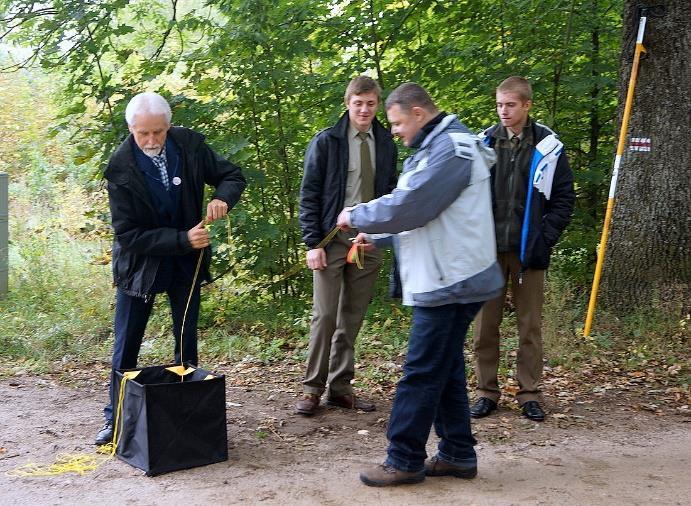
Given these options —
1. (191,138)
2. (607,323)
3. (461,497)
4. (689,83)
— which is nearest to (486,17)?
(689,83)

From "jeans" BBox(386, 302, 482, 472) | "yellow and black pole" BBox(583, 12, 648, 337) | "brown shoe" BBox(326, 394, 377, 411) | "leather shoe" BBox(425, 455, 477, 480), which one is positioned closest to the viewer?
"jeans" BBox(386, 302, 482, 472)

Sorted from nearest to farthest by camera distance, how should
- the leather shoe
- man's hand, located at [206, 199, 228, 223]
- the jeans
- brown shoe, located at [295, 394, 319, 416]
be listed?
1. the jeans
2. the leather shoe
3. man's hand, located at [206, 199, 228, 223]
4. brown shoe, located at [295, 394, 319, 416]

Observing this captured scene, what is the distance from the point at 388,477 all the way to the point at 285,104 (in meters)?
4.61

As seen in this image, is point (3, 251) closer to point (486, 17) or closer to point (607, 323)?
point (486, 17)

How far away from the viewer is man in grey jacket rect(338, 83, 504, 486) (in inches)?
156

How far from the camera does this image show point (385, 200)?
4.02m

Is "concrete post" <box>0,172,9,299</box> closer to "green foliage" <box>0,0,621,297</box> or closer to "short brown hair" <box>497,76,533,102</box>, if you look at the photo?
"green foliage" <box>0,0,621,297</box>

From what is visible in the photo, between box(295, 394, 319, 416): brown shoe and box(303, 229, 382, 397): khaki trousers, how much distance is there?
4 centimetres

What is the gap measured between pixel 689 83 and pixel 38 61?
5.73m

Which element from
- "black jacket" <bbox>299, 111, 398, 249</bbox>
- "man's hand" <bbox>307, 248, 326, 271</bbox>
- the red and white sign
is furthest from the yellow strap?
the red and white sign

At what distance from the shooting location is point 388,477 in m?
4.18

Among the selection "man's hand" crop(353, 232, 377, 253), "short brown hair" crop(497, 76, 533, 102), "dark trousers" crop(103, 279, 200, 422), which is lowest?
"dark trousers" crop(103, 279, 200, 422)

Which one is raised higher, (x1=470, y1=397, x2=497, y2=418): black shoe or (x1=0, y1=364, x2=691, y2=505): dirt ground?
(x1=470, y1=397, x2=497, y2=418): black shoe

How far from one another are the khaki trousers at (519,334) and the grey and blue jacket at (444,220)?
1323 mm
